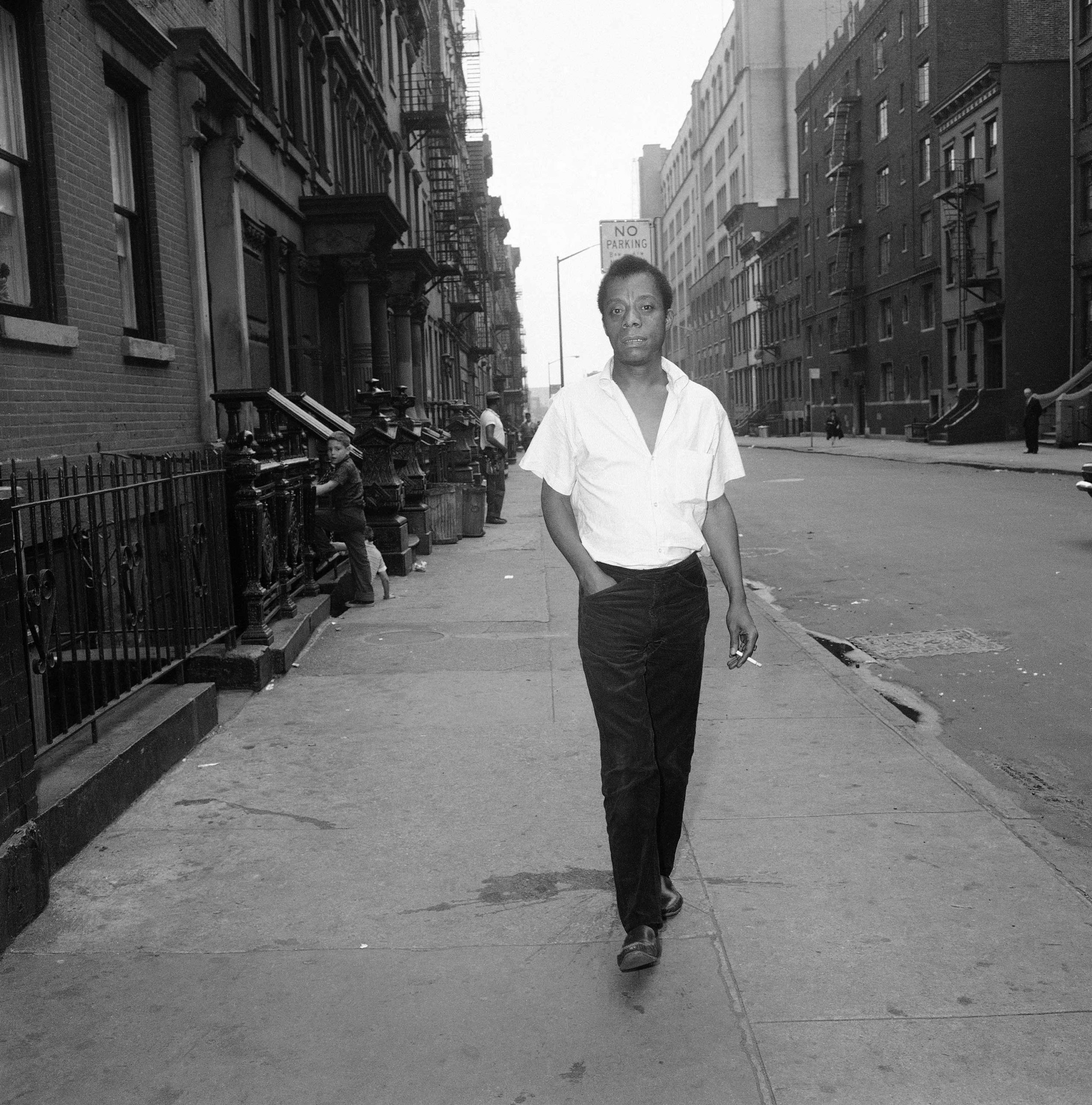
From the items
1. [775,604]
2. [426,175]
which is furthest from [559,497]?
[426,175]

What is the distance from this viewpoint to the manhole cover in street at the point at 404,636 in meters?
8.95

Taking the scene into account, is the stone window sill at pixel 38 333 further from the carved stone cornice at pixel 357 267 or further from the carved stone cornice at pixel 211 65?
the carved stone cornice at pixel 357 267

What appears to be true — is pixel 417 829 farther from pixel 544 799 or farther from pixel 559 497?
pixel 559 497

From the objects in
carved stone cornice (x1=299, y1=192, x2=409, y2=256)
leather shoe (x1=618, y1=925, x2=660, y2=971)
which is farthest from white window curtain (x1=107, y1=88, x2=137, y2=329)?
leather shoe (x1=618, y1=925, x2=660, y2=971)

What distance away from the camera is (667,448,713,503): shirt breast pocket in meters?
3.57

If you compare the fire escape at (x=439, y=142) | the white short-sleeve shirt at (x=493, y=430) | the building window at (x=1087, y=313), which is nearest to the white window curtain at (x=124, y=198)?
the white short-sleeve shirt at (x=493, y=430)

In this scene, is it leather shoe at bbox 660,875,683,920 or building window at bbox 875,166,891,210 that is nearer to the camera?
leather shoe at bbox 660,875,683,920

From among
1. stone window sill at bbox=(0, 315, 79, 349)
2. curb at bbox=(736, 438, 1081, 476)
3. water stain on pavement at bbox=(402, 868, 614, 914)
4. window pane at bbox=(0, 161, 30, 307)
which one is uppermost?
window pane at bbox=(0, 161, 30, 307)

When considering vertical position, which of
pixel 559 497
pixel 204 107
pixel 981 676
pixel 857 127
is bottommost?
pixel 981 676

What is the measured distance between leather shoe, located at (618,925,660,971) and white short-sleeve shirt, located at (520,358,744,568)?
1045 millimetres

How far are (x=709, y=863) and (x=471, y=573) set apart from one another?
875 centimetres

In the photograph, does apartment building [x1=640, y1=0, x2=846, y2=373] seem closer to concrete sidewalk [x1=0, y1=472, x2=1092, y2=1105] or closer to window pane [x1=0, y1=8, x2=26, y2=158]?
window pane [x1=0, y1=8, x2=26, y2=158]

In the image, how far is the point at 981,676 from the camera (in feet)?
25.3

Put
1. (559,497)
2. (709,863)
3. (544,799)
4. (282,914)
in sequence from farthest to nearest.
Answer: (544,799)
(709,863)
(282,914)
(559,497)
